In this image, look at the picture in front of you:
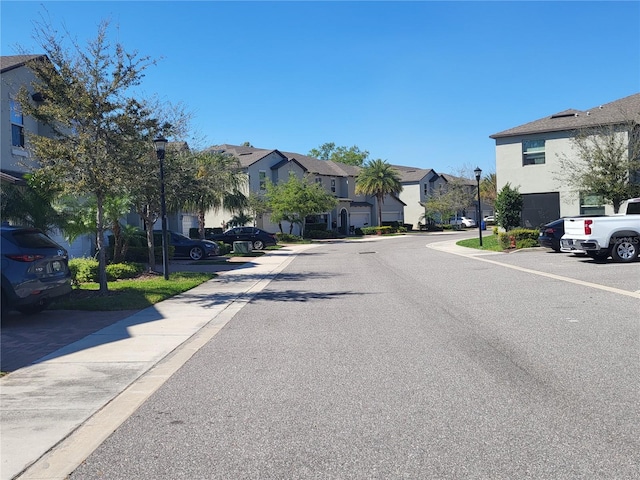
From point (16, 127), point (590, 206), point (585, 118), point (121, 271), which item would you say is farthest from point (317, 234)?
point (121, 271)

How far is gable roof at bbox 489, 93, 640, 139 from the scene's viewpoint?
27938mm

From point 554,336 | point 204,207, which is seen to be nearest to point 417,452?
point 554,336

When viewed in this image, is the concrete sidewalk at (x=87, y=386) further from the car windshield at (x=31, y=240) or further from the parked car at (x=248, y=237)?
the parked car at (x=248, y=237)

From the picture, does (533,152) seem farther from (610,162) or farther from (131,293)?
(131,293)

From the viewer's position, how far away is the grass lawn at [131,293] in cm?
→ 1195

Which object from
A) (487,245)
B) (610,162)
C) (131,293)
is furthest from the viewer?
(487,245)

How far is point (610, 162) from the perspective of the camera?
2533 cm

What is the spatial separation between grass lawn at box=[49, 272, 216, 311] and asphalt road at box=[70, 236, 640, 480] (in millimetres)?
2883

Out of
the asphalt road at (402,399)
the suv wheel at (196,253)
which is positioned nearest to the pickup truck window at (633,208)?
the asphalt road at (402,399)

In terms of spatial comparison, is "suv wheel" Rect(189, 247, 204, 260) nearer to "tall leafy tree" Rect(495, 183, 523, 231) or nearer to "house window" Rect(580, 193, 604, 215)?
"tall leafy tree" Rect(495, 183, 523, 231)

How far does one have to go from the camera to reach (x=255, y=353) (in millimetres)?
7840

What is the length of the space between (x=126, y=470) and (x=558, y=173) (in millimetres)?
29771

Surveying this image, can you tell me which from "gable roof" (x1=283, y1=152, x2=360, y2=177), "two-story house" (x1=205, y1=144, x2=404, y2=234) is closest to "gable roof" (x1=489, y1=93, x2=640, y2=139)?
"two-story house" (x1=205, y1=144, x2=404, y2=234)

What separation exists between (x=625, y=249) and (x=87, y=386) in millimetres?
16979
